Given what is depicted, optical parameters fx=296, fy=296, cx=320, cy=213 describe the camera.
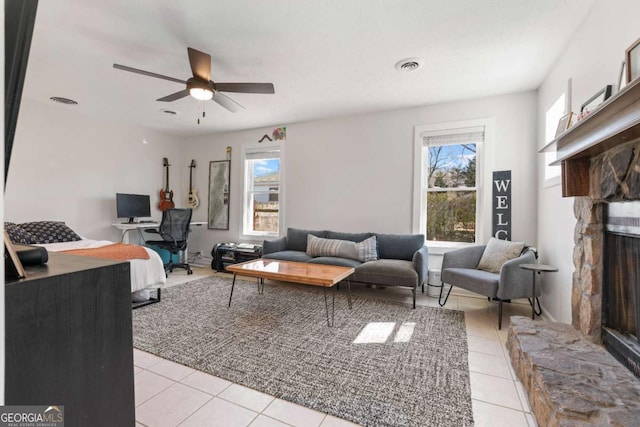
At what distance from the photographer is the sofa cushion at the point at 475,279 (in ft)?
9.07

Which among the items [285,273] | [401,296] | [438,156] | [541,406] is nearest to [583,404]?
[541,406]

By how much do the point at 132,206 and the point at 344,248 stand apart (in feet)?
11.9

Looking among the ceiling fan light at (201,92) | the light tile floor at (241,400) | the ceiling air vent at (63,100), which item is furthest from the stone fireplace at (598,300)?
the ceiling air vent at (63,100)

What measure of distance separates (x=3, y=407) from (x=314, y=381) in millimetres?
1497

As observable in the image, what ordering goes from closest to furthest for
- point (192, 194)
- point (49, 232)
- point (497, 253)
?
point (497, 253) → point (49, 232) → point (192, 194)

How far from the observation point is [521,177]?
349 centimetres

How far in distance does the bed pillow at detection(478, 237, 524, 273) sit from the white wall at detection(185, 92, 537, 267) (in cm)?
40

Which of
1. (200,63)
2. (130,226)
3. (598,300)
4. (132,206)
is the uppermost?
(200,63)

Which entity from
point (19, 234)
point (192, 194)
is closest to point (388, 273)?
point (19, 234)

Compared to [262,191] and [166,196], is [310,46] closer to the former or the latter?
[262,191]

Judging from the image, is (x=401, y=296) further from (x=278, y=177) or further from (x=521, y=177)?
(x=278, y=177)

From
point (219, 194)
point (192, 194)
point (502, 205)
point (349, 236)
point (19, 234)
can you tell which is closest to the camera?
point (19, 234)

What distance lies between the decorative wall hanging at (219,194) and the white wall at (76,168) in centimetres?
95

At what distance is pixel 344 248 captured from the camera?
13.0ft
